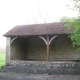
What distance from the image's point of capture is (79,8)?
11617mm

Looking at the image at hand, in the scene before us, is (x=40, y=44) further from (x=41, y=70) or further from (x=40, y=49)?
(x=41, y=70)

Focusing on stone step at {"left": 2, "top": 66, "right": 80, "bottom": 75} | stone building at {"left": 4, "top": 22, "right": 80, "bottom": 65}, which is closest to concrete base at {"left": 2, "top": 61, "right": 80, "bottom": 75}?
stone step at {"left": 2, "top": 66, "right": 80, "bottom": 75}

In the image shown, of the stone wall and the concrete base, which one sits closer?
the concrete base

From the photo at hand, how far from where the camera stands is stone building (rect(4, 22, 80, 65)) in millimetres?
16859

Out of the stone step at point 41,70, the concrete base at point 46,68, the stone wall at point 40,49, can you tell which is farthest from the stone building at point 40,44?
the stone step at point 41,70

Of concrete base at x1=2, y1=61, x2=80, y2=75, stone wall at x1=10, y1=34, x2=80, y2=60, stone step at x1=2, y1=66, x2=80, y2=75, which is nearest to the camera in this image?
stone step at x1=2, y1=66, x2=80, y2=75

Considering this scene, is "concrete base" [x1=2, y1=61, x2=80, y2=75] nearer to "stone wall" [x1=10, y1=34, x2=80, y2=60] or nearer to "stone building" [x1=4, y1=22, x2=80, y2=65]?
"stone building" [x1=4, y1=22, x2=80, y2=65]

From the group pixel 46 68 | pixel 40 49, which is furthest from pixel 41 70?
pixel 40 49

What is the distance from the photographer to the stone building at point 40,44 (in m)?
16.9

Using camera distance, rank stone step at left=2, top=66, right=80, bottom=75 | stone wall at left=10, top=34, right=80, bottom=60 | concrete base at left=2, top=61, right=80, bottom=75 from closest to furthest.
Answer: stone step at left=2, top=66, right=80, bottom=75
concrete base at left=2, top=61, right=80, bottom=75
stone wall at left=10, top=34, right=80, bottom=60

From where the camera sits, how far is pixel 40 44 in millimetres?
20094

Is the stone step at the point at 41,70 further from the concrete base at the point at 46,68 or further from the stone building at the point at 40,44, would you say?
the stone building at the point at 40,44

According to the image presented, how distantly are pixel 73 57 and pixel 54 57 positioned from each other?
2.05 metres

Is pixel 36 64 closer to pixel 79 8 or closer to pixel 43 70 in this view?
pixel 43 70
